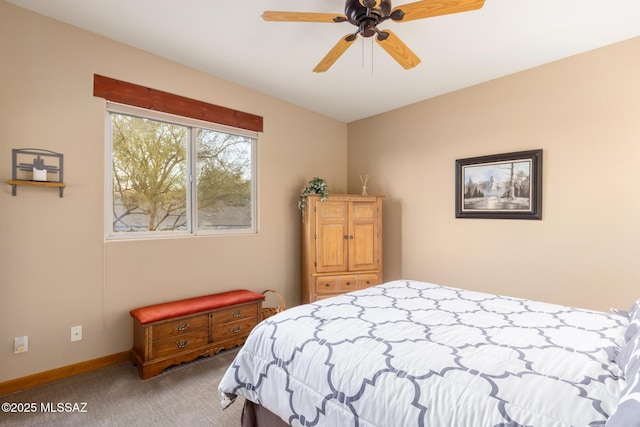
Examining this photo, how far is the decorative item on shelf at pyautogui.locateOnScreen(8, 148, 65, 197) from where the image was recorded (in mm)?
2201

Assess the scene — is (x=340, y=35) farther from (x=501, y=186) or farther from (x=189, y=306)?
(x=189, y=306)

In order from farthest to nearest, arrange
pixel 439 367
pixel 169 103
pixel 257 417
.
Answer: pixel 169 103 → pixel 257 417 → pixel 439 367

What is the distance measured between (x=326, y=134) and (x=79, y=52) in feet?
9.17

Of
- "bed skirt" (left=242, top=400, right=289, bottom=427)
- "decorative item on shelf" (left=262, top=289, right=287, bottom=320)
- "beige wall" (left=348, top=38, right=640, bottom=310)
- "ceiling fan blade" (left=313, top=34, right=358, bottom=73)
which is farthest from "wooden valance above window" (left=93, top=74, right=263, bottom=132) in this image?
"bed skirt" (left=242, top=400, right=289, bottom=427)

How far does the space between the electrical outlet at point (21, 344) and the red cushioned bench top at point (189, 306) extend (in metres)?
0.64

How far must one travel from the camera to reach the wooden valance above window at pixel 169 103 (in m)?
2.59

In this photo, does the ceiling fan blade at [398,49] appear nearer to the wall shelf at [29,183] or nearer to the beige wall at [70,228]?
the beige wall at [70,228]

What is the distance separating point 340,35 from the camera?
2.49m

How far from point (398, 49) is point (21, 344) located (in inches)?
130

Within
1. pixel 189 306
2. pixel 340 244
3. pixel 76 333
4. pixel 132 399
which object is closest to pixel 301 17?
pixel 189 306

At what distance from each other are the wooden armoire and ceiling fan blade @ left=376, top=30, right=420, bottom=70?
5.76ft

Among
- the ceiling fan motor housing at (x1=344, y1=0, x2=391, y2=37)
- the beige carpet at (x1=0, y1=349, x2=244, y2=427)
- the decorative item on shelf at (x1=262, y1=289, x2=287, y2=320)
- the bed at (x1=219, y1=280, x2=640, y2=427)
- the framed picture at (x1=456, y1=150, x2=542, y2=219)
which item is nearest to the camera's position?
the bed at (x1=219, y1=280, x2=640, y2=427)

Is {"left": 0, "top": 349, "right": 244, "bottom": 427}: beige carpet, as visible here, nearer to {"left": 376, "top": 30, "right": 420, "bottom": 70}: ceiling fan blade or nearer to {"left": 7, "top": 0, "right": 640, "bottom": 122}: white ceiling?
{"left": 376, "top": 30, "right": 420, "bottom": 70}: ceiling fan blade

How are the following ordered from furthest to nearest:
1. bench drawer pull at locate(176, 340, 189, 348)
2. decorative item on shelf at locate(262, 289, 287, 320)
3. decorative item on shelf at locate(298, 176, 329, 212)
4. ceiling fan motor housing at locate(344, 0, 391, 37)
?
decorative item on shelf at locate(298, 176, 329, 212)
decorative item on shelf at locate(262, 289, 287, 320)
bench drawer pull at locate(176, 340, 189, 348)
ceiling fan motor housing at locate(344, 0, 391, 37)
